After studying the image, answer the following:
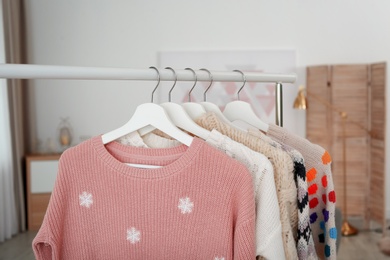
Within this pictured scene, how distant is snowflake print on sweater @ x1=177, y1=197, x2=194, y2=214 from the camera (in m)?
1.36

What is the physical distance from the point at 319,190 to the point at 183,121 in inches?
20.5

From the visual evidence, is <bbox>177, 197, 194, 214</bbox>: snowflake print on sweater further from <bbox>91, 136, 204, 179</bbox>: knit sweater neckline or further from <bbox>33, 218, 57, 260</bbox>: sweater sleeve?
<bbox>33, 218, 57, 260</bbox>: sweater sleeve

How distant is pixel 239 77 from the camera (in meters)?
1.68

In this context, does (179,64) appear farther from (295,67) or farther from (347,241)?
(347,241)

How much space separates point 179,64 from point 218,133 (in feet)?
13.6

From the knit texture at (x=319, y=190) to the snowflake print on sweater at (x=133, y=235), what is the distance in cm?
56

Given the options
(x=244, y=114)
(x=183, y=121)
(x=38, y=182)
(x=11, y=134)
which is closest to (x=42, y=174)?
(x=38, y=182)

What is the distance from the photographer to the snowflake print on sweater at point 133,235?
1.38 metres

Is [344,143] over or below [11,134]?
below

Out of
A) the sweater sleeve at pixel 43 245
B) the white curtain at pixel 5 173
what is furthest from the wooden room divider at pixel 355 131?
the sweater sleeve at pixel 43 245

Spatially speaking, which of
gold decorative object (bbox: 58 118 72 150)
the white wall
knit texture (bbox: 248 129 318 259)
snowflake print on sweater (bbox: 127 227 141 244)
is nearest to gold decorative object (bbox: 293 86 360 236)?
the white wall

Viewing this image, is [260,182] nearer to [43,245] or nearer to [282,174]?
[282,174]

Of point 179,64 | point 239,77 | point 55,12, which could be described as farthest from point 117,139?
point 55,12

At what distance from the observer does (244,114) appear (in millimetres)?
1666
